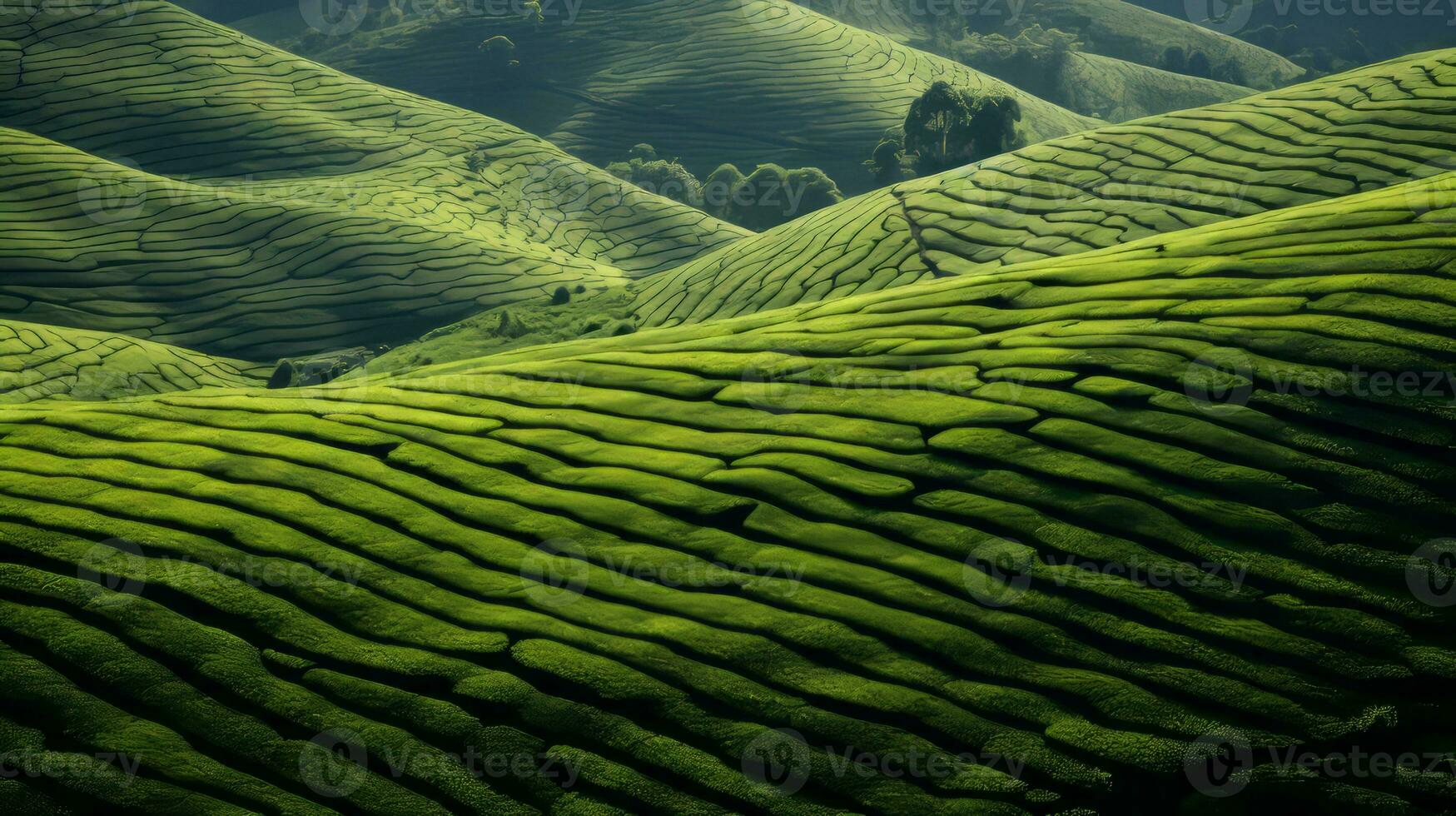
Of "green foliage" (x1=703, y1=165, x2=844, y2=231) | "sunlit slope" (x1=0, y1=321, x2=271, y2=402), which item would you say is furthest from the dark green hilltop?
"green foliage" (x1=703, y1=165, x2=844, y2=231)

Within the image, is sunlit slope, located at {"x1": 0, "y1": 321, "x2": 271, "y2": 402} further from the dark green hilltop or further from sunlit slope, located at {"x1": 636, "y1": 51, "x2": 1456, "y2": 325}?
the dark green hilltop

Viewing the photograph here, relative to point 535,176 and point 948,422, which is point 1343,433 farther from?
point 535,176

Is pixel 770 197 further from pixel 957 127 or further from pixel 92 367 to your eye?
pixel 92 367

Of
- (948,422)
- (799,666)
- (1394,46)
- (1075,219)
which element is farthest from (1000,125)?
(1394,46)

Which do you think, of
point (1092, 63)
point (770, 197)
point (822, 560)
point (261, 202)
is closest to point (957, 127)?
point (770, 197)

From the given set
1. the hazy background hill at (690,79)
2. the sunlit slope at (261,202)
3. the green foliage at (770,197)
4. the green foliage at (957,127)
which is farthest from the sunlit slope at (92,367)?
the hazy background hill at (690,79)

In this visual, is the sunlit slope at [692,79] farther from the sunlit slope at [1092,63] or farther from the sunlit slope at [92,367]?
the sunlit slope at [92,367]
